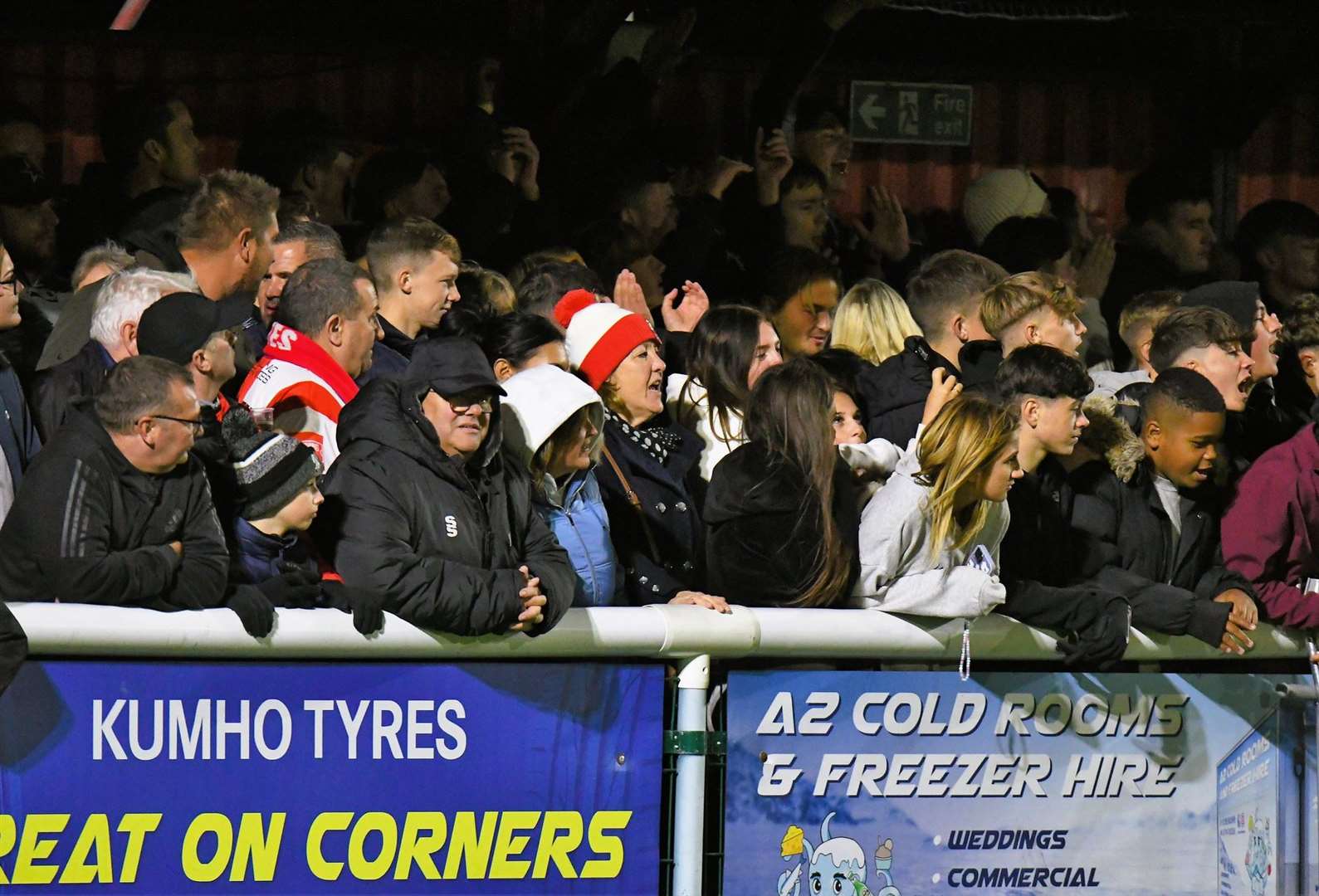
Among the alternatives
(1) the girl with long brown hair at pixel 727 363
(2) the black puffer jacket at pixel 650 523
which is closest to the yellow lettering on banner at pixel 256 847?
(2) the black puffer jacket at pixel 650 523

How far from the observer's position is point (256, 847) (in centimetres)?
468

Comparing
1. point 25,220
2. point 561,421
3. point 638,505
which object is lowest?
point 638,505

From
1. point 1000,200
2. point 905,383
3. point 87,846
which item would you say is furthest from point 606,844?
point 1000,200

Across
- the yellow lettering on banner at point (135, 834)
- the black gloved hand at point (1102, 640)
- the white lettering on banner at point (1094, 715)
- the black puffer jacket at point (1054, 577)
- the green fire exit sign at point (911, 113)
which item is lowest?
the yellow lettering on banner at point (135, 834)

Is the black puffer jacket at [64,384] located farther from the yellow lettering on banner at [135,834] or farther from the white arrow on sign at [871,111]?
the white arrow on sign at [871,111]

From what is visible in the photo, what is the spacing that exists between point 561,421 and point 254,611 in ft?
3.79

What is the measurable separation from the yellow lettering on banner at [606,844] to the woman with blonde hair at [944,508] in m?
0.91

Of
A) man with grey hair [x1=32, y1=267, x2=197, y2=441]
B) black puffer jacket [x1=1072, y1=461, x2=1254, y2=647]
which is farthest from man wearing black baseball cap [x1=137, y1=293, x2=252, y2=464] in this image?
black puffer jacket [x1=1072, y1=461, x2=1254, y2=647]

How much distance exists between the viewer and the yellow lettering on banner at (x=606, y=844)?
195 inches

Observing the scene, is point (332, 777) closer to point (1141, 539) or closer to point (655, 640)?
point (655, 640)

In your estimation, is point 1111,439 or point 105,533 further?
point 1111,439

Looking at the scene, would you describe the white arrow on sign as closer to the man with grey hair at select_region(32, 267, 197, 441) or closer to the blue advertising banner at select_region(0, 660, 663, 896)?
the man with grey hair at select_region(32, 267, 197, 441)

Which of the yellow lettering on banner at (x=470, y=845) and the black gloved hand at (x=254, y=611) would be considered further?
the yellow lettering on banner at (x=470, y=845)

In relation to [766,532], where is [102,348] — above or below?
above
